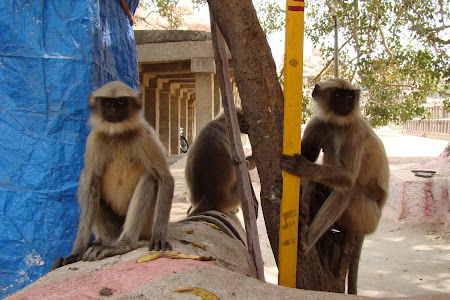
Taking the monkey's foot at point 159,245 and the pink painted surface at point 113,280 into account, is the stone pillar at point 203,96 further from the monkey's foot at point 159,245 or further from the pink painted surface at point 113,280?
the pink painted surface at point 113,280

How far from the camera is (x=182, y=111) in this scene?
20375mm

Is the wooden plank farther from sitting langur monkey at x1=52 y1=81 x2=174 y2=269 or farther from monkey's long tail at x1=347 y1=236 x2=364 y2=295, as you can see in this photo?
monkey's long tail at x1=347 y1=236 x2=364 y2=295

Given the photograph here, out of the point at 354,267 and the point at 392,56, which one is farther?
the point at 392,56

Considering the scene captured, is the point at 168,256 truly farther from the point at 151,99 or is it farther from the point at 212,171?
the point at 151,99

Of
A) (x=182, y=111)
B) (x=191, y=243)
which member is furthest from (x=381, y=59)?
(x=182, y=111)

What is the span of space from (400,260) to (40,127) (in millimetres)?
5082

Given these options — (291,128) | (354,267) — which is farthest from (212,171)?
(291,128)

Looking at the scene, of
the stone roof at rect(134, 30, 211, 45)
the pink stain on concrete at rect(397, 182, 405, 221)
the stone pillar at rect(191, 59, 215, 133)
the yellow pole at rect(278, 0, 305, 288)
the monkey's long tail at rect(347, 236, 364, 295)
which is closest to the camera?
the yellow pole at rect(278, 0, 305, 288)

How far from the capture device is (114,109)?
3086 mm

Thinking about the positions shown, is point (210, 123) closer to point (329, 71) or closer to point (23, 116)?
point (23, 116)

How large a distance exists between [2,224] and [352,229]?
106 inches

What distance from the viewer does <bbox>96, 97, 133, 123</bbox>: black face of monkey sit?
310cm

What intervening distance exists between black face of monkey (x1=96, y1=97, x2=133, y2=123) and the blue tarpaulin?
1.94 ft

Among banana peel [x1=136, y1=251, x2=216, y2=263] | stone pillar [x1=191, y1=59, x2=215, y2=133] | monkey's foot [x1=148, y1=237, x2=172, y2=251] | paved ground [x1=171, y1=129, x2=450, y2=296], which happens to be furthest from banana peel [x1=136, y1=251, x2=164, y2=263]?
stone pillar [x1=191, y1=59, x2=215, y2=133]
